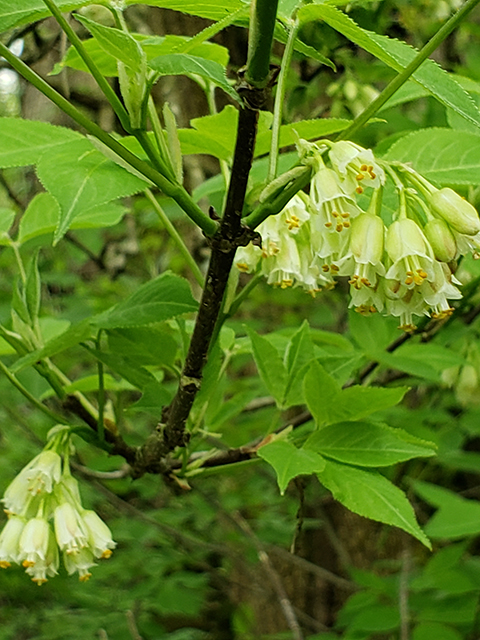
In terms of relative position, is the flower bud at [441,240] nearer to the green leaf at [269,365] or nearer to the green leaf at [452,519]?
the green leaf at [269,365]

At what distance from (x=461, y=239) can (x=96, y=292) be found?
135 inches

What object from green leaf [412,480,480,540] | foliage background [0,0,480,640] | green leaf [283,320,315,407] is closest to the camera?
green leaf [283,320,315,407]

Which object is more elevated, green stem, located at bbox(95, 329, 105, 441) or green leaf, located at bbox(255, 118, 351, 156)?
green leaf, located at bbox(255, 118, 351, 156)

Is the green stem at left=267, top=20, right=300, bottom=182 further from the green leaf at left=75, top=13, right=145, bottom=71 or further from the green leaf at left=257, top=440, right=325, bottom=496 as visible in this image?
the green leaf at left=257, top=440, right=325, bottom=496

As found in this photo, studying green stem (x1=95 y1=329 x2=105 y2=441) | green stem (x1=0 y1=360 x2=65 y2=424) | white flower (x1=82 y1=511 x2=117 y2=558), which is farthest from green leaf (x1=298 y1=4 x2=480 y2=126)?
white flower (x1=82 y1=511 x2=117 y2=558)

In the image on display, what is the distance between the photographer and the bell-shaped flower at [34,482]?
1.13 m

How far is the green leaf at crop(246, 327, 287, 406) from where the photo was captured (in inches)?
48.4

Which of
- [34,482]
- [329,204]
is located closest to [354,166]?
[329,204]

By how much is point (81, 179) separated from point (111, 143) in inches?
2.9

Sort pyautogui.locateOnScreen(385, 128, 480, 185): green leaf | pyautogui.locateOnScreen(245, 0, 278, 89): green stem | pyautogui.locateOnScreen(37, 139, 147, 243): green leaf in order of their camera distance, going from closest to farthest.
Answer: pyautogui.locateOnScreen(245, 0, 278, 89): green stem, pyautogui.locateOnScreen(37, 139, 147, 243): green leaf, pyautogui.locateOnScreen(385, 128, 480, 185): green leaf

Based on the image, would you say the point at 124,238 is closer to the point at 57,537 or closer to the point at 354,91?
the point at 354,91

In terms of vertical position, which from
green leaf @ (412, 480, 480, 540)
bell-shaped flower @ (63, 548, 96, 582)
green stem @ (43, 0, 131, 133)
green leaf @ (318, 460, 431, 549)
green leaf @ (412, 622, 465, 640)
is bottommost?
green leaf @ (412, 622, 465, 640)

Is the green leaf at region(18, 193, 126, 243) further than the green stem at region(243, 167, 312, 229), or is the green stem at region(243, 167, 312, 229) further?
the green leaf at region(18, 193, 126, 243)

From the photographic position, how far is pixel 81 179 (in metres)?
0.82
